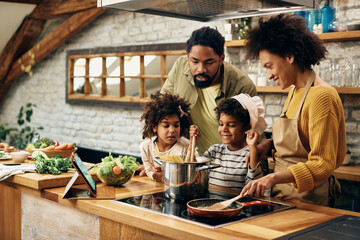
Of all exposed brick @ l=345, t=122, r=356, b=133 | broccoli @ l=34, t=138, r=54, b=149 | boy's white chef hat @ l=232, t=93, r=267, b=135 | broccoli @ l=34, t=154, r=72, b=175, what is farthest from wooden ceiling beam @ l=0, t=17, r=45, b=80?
boy's white chef hat @ l=232, t=93, r=267, b=135

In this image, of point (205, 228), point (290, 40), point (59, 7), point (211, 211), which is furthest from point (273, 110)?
point (59, 7)

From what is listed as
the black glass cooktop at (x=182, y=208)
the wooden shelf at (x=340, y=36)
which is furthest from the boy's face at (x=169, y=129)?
the wooden shelf at (x=340, y=36)

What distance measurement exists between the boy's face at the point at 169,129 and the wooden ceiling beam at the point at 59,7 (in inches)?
155

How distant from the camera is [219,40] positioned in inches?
110

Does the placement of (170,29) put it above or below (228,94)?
above

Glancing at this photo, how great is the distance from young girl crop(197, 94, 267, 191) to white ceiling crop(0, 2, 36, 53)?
17.7 ft

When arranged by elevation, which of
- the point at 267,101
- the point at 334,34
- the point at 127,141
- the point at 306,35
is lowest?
the point at 127,141

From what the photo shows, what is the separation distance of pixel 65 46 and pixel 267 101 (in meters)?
3.96

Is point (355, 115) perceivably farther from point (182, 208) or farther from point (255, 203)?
point (182, 208)

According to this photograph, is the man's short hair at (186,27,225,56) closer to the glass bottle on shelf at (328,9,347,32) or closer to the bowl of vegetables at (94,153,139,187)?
the bowl of vegetables at (94,153,139,187)

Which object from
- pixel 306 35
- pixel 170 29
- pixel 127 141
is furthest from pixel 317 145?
pixel 127 141

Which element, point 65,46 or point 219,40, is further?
point 65,46

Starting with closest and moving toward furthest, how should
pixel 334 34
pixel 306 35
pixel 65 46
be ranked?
pixel 306 35, pixel 334 34, pixel 65 46

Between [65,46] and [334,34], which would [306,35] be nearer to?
[334,34]
